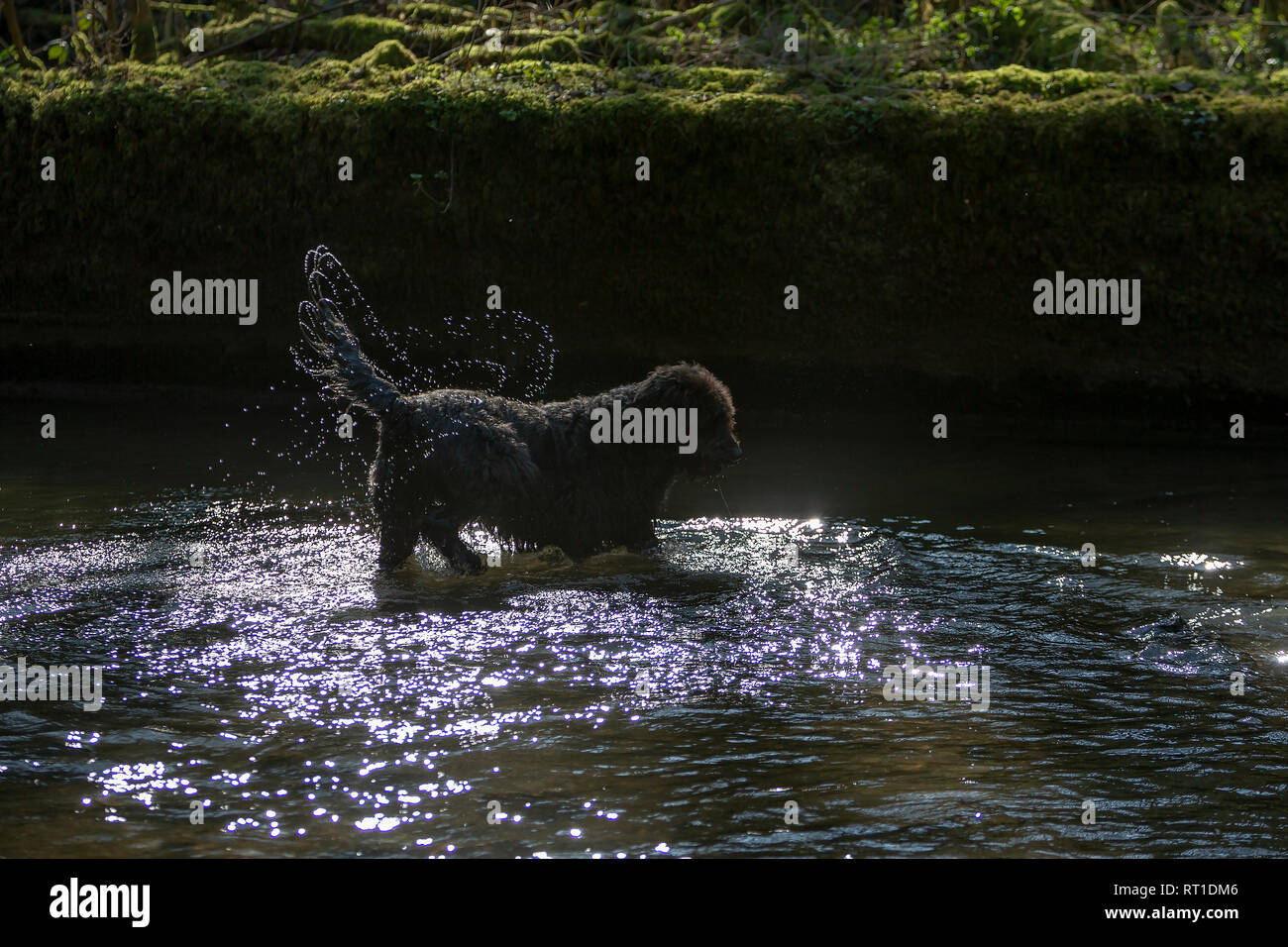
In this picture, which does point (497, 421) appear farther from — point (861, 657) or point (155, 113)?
point (155, 113)

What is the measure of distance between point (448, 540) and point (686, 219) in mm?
5882

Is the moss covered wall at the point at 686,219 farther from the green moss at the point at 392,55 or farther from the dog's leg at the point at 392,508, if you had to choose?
the dog's leg at the point at 392,508

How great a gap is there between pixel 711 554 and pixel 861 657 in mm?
2071

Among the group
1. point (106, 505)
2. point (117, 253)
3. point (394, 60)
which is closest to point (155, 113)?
point (117, 253)

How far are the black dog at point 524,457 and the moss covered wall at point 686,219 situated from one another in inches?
170

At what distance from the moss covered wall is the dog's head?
4.19m

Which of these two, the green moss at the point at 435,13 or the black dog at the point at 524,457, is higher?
the green moss at the point at 435,13

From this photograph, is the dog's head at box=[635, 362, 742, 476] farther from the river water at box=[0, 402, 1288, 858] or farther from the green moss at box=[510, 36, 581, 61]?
the green moss at box=[510, 36, 581, 61]

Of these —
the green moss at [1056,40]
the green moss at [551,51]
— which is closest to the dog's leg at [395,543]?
the green moss at [551,51]

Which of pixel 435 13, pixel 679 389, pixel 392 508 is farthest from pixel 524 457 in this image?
pixel 435 13

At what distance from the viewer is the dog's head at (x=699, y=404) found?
8.00 m

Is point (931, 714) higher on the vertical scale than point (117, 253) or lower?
lower

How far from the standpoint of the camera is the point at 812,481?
9805 mm

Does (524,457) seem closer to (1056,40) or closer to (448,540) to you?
(448,540)
